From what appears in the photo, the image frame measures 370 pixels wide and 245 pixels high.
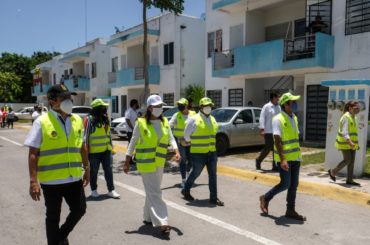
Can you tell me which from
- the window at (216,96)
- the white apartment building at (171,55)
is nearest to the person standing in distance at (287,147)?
the window at (216,96)

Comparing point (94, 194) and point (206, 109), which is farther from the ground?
point (206, 109)

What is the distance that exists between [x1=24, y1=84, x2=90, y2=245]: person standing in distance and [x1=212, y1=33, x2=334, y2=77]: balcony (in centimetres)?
1134

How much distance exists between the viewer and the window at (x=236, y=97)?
715 inches

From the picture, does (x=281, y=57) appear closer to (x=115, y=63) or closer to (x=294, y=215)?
(x=294, y=215)

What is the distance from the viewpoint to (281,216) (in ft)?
18.3

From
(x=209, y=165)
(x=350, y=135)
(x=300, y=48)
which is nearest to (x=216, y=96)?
(x=300, y=48)

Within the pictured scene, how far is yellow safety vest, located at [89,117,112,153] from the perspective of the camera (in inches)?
256

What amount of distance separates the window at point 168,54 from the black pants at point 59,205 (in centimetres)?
1958

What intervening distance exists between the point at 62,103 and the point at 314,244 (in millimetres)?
3274

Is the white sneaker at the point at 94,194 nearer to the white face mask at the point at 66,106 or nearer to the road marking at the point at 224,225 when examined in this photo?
the road marking at the point at 224,225

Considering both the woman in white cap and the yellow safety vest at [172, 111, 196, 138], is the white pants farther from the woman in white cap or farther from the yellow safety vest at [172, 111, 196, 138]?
the yellow safety vest at [172, 111, 196, 138]

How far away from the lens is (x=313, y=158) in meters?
10.5

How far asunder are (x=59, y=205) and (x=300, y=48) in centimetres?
1269

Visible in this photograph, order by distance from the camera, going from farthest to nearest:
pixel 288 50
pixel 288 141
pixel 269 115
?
pixel 288 50 < pixel 269 115 < pixel 288 141
